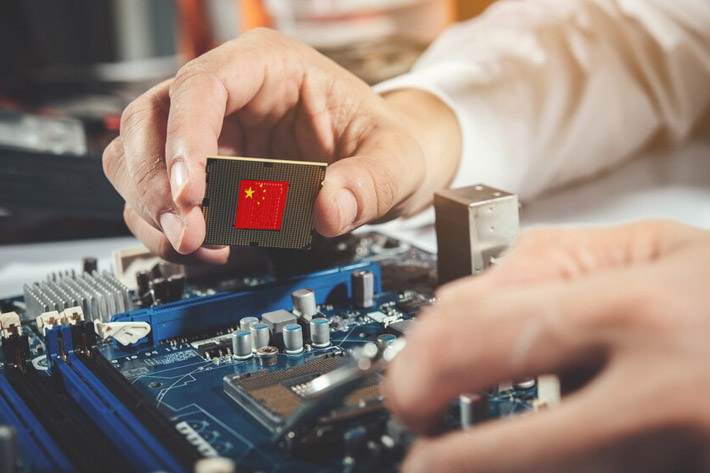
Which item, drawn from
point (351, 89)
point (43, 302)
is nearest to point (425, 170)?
point (351, 89)

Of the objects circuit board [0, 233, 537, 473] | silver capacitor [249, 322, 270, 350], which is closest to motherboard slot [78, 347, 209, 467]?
A: circuit board [0, 233, 537, 473]

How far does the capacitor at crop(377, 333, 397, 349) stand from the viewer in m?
1.24

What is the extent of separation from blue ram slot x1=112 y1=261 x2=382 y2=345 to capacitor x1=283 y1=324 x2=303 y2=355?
0.17 m

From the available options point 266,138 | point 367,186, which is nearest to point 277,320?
point 367,186

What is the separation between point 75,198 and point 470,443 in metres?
1.68

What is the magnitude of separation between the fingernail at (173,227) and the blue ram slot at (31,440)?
0.35m

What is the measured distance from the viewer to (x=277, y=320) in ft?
4.44

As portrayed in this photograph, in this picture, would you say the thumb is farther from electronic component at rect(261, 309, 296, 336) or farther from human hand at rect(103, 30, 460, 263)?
electronic component at rect(261, 309, 296, 336)

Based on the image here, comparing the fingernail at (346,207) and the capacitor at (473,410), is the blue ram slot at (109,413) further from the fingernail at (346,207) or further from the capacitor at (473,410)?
the fingernail at (346,207)

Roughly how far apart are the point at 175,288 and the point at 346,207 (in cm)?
40

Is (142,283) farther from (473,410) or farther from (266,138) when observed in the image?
(473,410)

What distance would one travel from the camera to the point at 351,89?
178 centimetres

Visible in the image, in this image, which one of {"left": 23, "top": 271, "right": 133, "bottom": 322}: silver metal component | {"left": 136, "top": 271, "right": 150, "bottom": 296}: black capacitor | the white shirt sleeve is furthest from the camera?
the white shirt sleeve

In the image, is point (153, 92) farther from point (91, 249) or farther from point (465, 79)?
point (465, 79)
